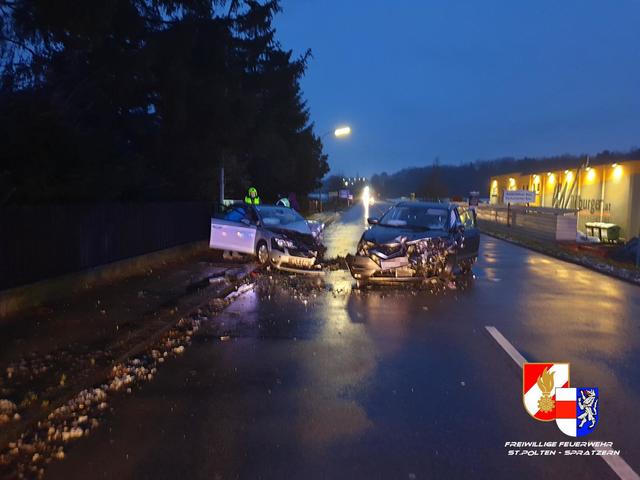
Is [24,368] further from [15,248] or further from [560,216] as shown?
[560,216]

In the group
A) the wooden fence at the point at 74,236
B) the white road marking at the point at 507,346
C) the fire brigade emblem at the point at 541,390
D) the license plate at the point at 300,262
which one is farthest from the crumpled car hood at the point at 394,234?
the fire brigade emblem at the point at 541,390

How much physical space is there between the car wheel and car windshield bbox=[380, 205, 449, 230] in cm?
308

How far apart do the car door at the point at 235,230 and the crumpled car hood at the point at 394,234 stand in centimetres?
381

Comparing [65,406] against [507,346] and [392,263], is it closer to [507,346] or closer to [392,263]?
[507,346]

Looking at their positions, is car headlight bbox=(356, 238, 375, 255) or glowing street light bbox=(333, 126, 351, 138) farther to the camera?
glowing street light bbox=(333, 126, 351, 138)

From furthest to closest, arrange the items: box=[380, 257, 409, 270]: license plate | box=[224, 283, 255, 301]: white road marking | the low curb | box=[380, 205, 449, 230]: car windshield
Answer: box=[380, 205, 449, 230]: car windshield
box=[380, 257, 409, 270]: license plate
box=[224, 283, 255, 301]: white road marking
the low curb

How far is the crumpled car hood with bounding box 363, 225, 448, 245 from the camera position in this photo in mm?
12094

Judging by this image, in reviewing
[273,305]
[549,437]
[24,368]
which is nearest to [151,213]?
[273,305]

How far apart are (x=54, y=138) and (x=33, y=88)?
7.65 feet

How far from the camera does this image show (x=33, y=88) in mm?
11875

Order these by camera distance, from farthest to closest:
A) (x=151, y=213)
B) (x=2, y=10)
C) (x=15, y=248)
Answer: (x=151, y=213) → (x=2, y=10) → (x=15, y=248)

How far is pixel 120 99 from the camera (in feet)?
49.9

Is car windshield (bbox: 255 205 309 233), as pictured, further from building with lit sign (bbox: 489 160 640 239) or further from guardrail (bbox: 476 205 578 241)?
building with lit sign (bbox: 489 160 640 239)

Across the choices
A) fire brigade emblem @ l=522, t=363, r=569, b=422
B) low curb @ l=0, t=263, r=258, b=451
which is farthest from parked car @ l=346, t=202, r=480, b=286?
fire brigade emblem @ l=522, t=363, r=569, b=422
